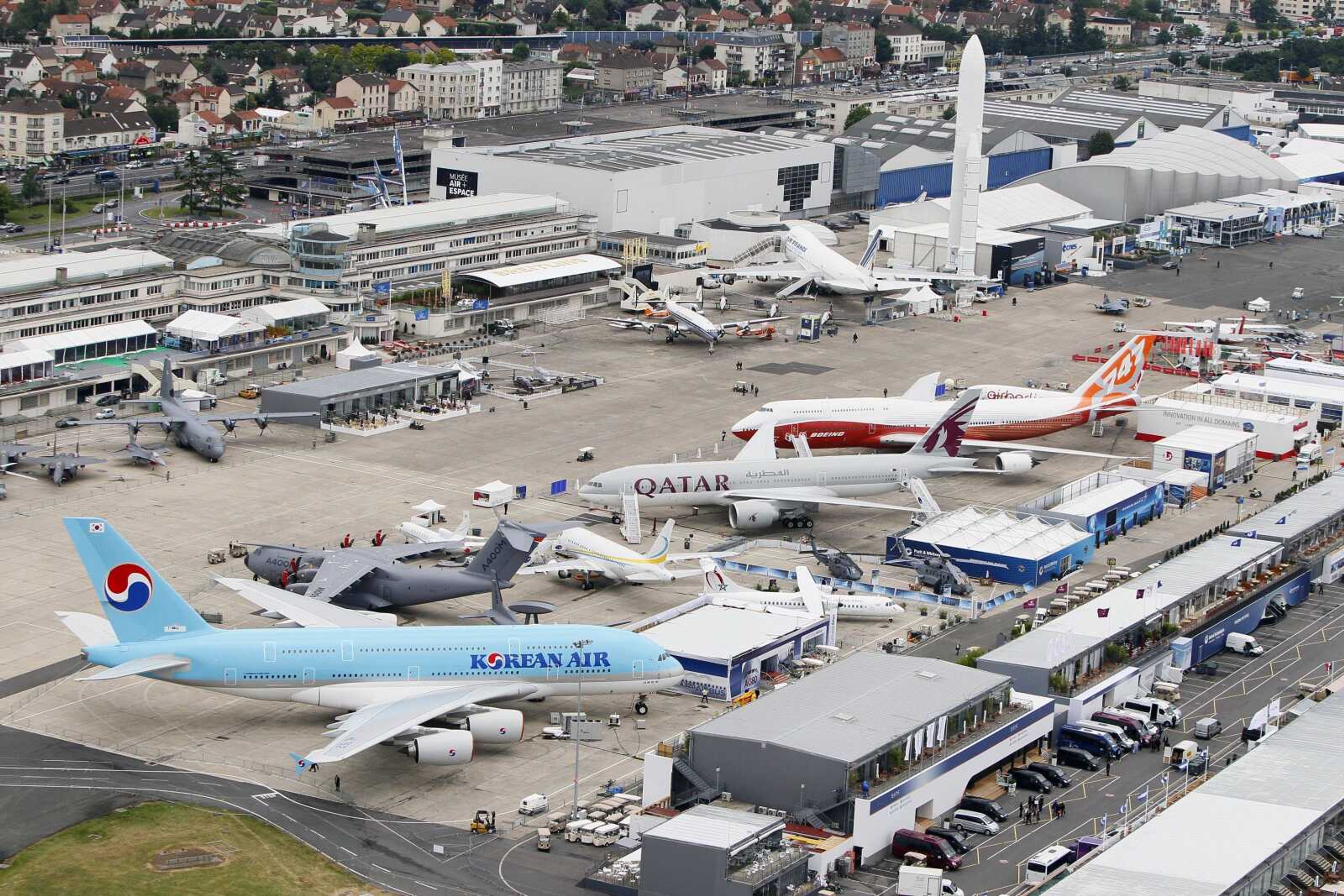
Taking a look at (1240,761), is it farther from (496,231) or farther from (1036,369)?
(496,231)

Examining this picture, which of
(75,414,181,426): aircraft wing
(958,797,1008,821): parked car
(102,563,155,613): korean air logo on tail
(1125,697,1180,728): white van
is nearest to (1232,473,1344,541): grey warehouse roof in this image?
(1125,697,1180,728): white van

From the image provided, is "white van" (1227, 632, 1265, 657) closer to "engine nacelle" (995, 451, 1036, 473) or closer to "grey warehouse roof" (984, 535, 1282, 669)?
"grey warehouse roof" (984, 535, 1282, 669)

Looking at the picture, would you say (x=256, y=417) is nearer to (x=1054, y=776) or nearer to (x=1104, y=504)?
(x=1104, y=504)

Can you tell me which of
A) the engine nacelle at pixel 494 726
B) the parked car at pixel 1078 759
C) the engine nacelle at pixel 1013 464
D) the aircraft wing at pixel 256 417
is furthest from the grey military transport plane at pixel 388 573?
the engine nacelle at pixel 1013 464

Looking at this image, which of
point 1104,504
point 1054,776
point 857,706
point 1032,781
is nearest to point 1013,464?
point 1104,504

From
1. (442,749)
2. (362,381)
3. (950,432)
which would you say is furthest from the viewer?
(362,381)

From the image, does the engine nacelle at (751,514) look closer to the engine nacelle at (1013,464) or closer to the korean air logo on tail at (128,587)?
the engine nacelle at (1013,464)

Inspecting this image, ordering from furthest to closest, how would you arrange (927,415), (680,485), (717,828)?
(927,415)
(680,485)
(717,828)
